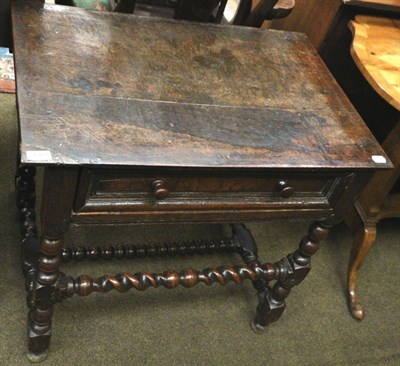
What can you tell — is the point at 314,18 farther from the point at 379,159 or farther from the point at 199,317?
the point at 199,317

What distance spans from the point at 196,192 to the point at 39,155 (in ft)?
0.94

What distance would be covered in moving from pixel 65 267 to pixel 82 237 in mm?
115

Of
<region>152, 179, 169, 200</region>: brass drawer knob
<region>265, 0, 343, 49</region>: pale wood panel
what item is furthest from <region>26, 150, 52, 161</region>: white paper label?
<region>265, 0, 343, 49</region>: pale wood panel

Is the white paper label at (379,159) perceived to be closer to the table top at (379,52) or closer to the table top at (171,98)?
the table top at (171,98)

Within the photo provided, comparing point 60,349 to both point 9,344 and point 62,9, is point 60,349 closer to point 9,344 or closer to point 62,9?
point 9,344

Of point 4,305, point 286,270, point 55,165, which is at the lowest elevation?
point 4,305

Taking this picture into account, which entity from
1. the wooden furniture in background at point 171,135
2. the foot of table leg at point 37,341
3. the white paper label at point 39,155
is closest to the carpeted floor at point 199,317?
the foot of table leg at point 37,341

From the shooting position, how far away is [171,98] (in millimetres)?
954

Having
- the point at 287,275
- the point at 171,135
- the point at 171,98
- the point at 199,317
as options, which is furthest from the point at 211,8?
the point at 199,317

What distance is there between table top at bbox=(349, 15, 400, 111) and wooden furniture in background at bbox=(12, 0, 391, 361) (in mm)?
99

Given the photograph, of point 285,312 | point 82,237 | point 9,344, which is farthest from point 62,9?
point 285,312

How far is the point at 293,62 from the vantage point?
1155 millimetres

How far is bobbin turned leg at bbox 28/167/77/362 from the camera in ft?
2.70

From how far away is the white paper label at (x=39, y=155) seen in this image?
756mm
